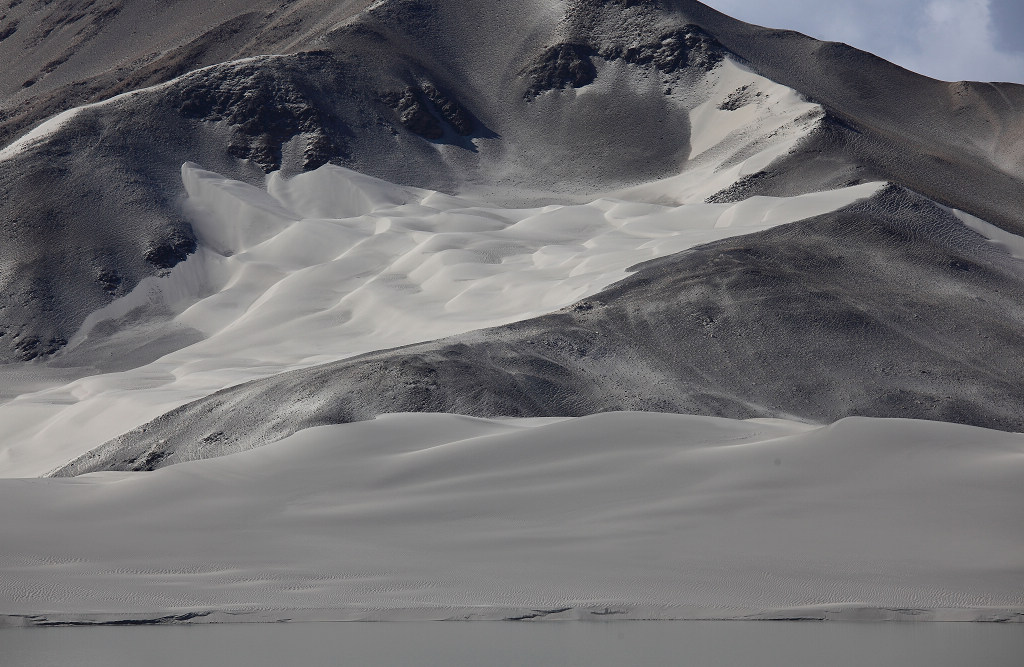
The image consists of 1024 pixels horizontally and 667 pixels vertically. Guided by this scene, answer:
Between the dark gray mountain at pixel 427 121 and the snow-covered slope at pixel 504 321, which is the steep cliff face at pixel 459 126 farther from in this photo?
the snow-covered slope at pixel 504 321

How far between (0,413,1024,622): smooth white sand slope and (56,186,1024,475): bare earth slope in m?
2.73

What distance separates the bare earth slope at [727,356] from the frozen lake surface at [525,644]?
8.25 meters

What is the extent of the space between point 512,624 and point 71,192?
36.7 m

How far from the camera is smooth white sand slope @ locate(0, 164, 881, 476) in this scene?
1173 inches

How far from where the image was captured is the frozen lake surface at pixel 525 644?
10.5 m

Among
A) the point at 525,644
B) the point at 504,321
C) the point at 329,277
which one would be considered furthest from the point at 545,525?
the point at 329,277

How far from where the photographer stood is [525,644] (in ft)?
37.2

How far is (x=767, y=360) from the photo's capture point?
2589cm

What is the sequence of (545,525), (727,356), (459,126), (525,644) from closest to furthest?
(525,644) → (545,525) → (727,356) → (459,126)

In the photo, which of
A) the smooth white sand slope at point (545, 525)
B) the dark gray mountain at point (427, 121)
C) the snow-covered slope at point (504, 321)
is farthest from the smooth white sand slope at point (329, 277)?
the smooth white sand slope at point (545, 525)

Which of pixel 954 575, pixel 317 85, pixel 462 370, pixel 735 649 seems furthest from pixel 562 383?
pixel 317 85

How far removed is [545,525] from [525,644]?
13.9 ft

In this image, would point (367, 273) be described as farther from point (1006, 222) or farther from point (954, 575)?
point (954, 575)

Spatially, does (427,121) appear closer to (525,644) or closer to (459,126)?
(459,126)
